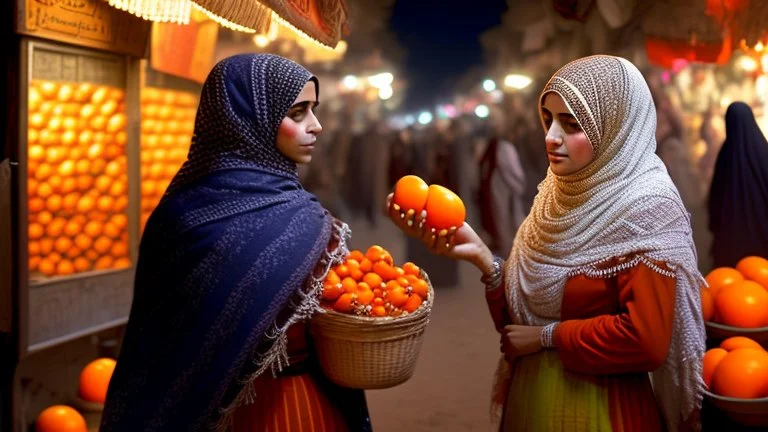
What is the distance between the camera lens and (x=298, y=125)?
2100 mm

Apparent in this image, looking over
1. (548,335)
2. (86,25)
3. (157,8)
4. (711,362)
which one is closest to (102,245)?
(86,25)

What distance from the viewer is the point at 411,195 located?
2176mm

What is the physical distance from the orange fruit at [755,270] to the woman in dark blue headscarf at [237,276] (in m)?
1.74

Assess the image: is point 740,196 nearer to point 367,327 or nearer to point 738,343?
point 738,343

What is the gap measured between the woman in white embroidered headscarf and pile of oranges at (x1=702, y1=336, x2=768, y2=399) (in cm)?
37

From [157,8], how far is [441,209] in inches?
64.1

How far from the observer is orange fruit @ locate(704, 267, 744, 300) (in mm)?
2963

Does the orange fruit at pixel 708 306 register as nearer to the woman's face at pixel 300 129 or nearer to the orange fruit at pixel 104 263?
the woman's face at pixel 300 129

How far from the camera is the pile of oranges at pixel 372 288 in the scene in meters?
1.96

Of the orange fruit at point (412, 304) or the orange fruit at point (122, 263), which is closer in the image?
the orange fruit at point (412, 304)

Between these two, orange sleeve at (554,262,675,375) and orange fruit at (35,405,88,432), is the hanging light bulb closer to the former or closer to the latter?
orange fruit at (35,405,88,432)

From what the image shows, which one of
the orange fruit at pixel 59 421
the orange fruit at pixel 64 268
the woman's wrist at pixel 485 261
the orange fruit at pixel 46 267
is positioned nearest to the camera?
the woman's wrist at pixel 485 261

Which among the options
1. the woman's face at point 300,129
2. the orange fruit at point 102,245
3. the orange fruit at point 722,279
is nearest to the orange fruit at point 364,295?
the woman's face at point 300,129

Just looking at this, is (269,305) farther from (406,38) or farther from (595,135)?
(406,38)
